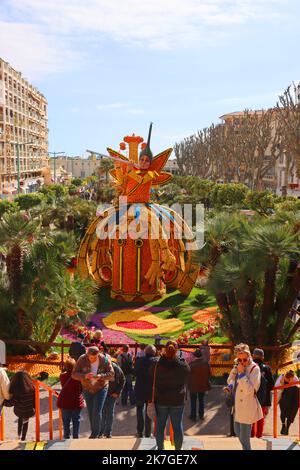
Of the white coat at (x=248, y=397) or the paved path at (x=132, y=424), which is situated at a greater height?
the white coat at (x=248, y=397)

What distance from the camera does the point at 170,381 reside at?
571cm

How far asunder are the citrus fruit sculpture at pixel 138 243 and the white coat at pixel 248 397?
12.2 m

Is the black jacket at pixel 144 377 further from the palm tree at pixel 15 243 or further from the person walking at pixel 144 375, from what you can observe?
the palm tree at pixel 15 243

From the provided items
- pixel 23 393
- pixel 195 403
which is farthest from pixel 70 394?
pixel 195 403

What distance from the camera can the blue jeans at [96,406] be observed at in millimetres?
6734

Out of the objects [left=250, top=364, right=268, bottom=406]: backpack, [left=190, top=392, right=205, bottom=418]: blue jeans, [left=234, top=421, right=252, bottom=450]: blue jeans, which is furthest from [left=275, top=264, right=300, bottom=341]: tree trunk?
[left=234, top=421, right=252, bottom=450]: blue jeans

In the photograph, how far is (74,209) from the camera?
28969 mm

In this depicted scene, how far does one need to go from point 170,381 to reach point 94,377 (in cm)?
116

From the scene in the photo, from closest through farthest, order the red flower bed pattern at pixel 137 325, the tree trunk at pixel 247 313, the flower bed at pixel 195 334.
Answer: the tree trunk at pixel 247 313, the flower bed at pixel 195 334, the red flower bed pattern at pixel 137 325

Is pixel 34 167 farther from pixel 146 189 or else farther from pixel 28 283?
pixel 28 283

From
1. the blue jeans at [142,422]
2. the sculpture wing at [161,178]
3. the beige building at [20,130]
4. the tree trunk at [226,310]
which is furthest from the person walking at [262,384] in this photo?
the beige building at [20,130]

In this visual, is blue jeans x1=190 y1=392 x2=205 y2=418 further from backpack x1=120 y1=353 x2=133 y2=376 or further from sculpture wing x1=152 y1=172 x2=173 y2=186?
sculpture wing x1=152 y1=172 x2=173 y2=186
